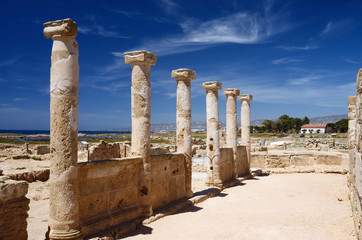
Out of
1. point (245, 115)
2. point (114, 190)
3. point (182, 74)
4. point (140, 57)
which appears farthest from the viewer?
point (245, 115)

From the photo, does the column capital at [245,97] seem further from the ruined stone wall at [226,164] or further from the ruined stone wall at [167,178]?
the ruined stone wall at [167,178]

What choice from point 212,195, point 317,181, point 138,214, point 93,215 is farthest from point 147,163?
point 317,181

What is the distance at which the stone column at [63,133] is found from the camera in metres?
5.40

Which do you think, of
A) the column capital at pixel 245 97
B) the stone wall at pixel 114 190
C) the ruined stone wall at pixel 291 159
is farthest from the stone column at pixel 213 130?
the ruined stone wall at pixel 291 159

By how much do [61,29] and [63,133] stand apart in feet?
6.12

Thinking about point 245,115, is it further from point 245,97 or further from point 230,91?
point 230,91

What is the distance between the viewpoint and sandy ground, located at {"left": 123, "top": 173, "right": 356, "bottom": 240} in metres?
6.60

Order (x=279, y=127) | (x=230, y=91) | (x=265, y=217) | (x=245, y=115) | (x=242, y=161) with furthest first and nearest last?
(x=279, y=127), (x=245, y=115), (x=242, y=161), (x=230, y=91), (x=265, y=217)

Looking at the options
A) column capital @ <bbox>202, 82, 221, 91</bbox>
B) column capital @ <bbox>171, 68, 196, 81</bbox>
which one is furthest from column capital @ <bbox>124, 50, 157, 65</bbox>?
column capital @ <bbox>202, 82, 221, 91</bbox>

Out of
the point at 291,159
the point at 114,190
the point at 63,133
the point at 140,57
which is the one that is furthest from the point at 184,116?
the point at 291,159

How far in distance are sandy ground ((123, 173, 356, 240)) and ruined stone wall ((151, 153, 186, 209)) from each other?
2.01 feet

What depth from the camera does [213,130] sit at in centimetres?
1205

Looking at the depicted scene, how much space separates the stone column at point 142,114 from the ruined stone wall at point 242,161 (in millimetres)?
7725

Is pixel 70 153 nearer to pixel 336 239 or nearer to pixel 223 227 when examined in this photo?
pixel 223 227
